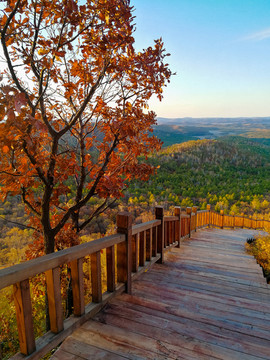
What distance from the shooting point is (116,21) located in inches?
106

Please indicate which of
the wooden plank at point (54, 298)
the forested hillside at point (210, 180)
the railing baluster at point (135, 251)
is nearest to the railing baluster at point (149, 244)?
the railing baluster at point (135, 251)

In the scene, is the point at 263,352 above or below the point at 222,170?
above

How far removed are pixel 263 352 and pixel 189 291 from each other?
122 cm

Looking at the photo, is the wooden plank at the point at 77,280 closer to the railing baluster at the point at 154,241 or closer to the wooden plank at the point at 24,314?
the wooden plank at the point at 24,314

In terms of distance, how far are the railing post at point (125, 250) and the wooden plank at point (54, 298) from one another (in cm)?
105

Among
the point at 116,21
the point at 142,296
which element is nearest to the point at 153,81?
the point at 116,21

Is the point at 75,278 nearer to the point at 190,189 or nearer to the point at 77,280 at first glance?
the point at 77,280

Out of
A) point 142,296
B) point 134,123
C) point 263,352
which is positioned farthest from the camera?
point 134,123

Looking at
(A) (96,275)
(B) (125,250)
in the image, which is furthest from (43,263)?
(B) (125,250)

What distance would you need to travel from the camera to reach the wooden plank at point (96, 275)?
2.36m

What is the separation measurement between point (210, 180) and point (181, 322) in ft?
190

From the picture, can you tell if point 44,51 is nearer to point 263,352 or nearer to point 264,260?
point 263,352

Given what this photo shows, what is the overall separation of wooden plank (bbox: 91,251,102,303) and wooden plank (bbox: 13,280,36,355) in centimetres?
76

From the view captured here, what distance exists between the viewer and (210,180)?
57500 mm
